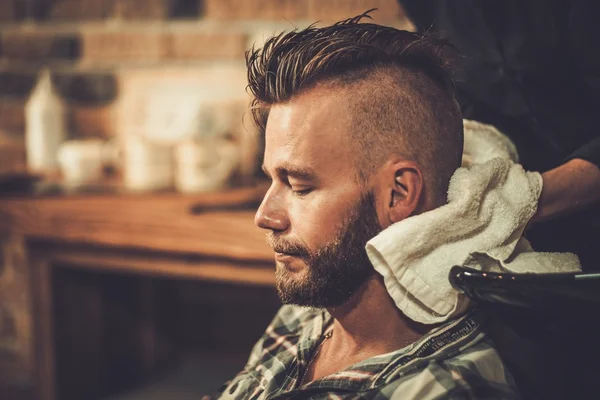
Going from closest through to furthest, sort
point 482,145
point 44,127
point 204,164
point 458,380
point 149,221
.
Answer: point 458,380 < point 482,145 < point 149,221 < point 204,164 < point 44,127

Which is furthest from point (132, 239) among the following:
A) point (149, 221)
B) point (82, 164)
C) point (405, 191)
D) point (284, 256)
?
point (405, 191)

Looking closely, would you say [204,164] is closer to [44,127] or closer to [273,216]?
[44,127]

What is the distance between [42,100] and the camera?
7.89 ft

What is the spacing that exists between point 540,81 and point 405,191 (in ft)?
1.30

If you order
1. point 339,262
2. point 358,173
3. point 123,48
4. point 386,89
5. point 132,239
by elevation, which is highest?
point 123,48

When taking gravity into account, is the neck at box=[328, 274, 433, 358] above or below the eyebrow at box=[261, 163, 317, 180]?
below

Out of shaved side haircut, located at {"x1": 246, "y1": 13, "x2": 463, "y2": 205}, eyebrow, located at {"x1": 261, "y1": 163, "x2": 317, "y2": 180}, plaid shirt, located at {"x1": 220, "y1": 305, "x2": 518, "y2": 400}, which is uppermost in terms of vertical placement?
shaved side haircut, located at {"x1": 246, "y1": 13, "x2": 463, "y2": 205}

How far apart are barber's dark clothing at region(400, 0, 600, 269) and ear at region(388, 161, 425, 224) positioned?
0.28m

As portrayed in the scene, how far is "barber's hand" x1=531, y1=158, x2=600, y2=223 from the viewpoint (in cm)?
101

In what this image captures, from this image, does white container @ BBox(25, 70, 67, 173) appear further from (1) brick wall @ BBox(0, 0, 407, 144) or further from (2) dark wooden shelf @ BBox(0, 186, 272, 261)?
(2) dark wooden shelf @ BBox(0, 186, 272, 261)

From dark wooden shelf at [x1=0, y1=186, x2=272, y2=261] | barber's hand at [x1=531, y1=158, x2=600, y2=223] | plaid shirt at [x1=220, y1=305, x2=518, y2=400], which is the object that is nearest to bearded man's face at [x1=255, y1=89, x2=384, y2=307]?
plaid shirt at [x1=220, y1=305, x2=518, y2=400]

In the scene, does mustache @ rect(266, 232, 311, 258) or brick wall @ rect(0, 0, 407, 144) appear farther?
brick wall @ rect(0, 0, 407, 144)

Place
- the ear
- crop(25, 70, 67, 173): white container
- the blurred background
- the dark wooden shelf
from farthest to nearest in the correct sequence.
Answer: crop(25, 70, 67, 173): white container
the blurred background
the dark wooden shelf
the ear

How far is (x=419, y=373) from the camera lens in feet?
2.79
